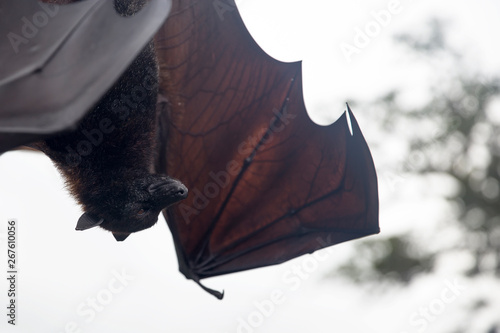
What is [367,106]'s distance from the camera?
28.8 feet

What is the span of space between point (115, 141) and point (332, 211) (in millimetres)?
1349

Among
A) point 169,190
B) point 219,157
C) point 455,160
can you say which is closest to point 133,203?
point 169,190

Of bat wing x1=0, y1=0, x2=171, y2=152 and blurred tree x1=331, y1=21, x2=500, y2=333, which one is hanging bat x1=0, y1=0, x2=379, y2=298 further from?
blurred tree x1=331, y1=21, x2=500, y2=333

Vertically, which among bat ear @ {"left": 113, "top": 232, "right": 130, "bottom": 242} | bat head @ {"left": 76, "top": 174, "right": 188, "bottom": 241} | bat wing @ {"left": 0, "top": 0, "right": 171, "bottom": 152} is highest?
bat wing @ {"left": 0, "top": 0, "right": 171, "bottom": 152}

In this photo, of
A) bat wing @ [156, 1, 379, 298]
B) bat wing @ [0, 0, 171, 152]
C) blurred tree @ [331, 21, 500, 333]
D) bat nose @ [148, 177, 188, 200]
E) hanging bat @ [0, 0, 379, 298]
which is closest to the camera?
bat wing @ [0, 0, 171, 152]

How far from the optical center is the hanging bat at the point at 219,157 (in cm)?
251

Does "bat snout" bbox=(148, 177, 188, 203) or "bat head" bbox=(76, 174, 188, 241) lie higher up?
"bat snout" bbox=(148, 177, 188, 203)

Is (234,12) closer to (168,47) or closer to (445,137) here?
(168,47)

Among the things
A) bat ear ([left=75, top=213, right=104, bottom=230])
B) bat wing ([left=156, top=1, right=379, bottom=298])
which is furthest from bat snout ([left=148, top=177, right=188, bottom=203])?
bat wing ([left=156, top=1, right=379, bottom=298])

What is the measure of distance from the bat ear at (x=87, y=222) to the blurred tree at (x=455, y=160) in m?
6.80

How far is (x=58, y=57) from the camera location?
1.91 metres

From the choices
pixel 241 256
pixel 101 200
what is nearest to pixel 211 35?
pixel 101 200

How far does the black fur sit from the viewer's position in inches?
94.3

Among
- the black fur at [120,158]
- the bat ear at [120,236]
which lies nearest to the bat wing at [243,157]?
the black fur at [120,158]
